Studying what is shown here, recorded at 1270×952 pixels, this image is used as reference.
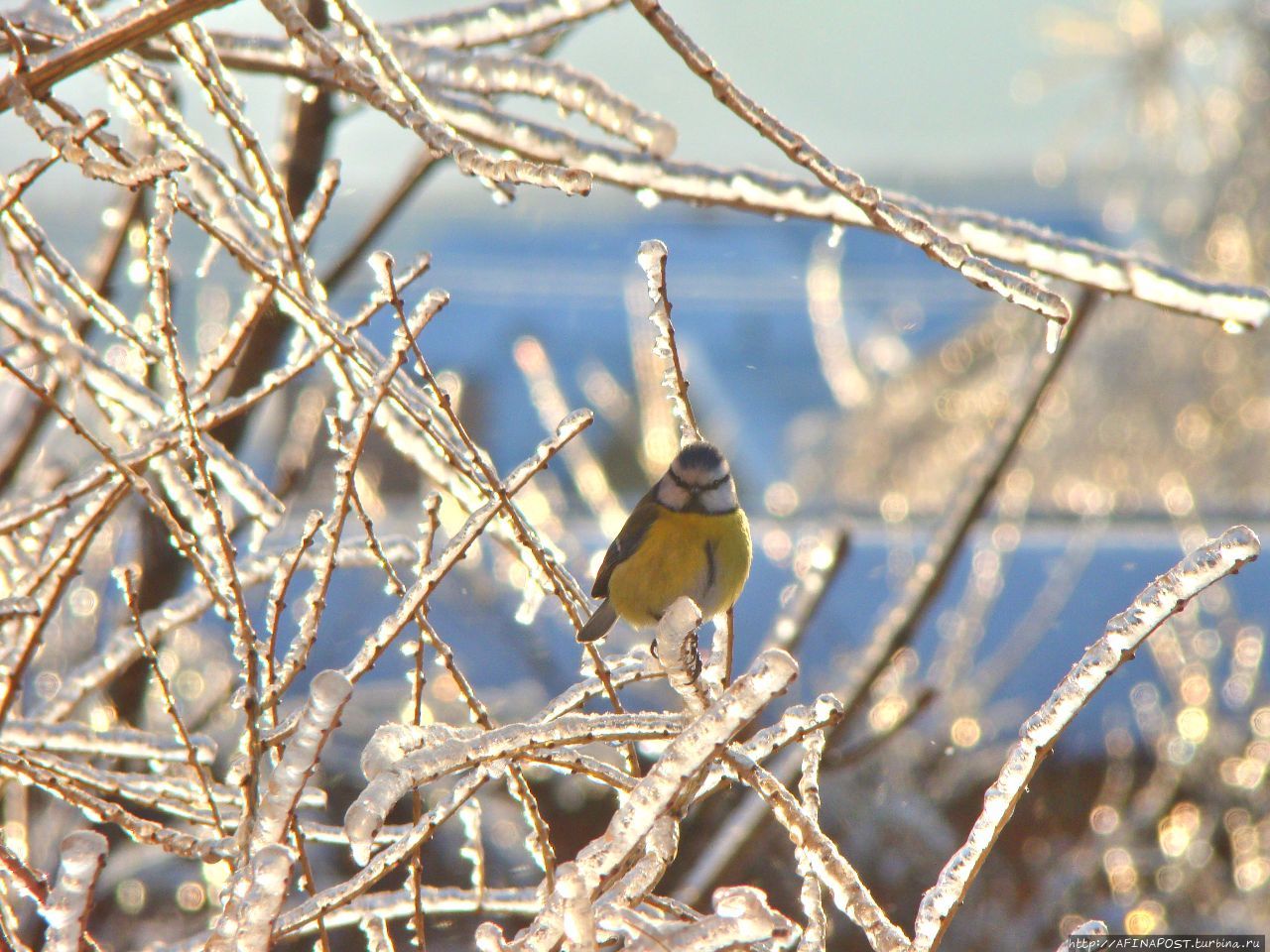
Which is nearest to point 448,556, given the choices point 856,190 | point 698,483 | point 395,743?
point 395,743

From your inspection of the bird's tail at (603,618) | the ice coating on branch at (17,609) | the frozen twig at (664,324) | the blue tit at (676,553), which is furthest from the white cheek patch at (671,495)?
the ice coating on branch at (17,609)

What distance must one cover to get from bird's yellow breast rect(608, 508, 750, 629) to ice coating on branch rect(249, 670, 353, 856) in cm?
67

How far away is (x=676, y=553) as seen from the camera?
4.59ft

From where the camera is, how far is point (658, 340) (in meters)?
0.83

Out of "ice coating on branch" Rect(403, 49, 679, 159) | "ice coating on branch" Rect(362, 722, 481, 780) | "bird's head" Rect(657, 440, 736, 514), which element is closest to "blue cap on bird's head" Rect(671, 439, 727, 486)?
"bird's head" Rect(657, 440, 736, 514)

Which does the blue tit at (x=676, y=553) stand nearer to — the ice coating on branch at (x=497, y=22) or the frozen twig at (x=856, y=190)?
the ice coating on branch at (x=497, y=22)

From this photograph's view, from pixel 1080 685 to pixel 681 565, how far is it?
0.69 m

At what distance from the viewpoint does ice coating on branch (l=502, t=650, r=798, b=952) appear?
618 mm

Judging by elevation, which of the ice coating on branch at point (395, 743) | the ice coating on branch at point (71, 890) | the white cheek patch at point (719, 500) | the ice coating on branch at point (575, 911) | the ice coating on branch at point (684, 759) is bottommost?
the ice coating on branch at point (71, 890)

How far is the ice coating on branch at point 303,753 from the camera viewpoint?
2.08 ft

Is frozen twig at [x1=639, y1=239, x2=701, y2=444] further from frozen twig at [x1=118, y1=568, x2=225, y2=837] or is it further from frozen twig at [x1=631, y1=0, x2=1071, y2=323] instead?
frozen twig at [x1=118, y1=568, x2=225, y2=837]

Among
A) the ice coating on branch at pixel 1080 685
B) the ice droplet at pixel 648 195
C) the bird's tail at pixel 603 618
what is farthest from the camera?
the bird's tail at pixel 603 618

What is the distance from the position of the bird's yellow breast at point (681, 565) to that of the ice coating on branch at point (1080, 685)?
0.55 m

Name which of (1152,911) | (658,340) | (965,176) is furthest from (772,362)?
(658,340)
